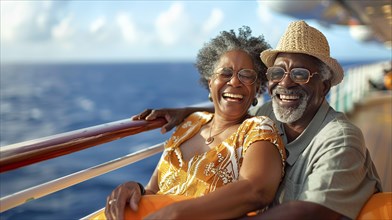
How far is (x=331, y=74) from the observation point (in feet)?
4.71

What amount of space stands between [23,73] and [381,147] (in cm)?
8065

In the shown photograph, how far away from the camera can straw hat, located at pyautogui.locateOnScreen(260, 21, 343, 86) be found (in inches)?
52.6

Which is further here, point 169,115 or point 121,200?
point 169,115

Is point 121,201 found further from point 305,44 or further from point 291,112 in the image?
point 305,44

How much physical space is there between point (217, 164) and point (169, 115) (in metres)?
0.43

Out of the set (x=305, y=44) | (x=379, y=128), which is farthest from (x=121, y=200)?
(x=379, y=128)

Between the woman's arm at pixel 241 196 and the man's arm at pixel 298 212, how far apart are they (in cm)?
4

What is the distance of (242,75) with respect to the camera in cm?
145

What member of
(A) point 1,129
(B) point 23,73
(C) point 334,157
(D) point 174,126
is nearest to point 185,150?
(D) point 174,126

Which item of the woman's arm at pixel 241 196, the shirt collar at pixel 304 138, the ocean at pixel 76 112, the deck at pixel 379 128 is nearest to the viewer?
the woman's arm at pixel 241 196

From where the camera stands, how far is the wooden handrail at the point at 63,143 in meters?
1.10

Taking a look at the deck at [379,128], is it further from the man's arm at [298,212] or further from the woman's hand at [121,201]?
the woman's hand at [121,201]

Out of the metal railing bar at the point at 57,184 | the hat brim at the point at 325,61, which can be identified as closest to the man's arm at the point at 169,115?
the metal railing bar at the point at 57,184

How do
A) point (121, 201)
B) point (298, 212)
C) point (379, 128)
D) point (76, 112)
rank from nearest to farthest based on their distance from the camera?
1. point (298, 212)
2. point (121, 201)
3. point (379, 128)
4. point (76, 112)
